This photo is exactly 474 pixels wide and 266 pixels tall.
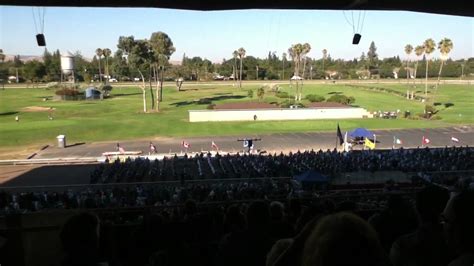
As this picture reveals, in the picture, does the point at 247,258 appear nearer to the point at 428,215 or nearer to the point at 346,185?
the point at 428,215

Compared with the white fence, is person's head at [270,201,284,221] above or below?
above

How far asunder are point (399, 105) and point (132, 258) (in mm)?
70796

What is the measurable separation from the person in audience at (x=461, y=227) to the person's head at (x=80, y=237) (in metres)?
1.85

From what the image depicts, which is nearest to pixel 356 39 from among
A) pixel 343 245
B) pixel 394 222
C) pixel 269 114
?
pixel 394 222

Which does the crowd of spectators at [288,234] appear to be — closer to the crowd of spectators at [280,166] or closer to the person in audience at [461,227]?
the person in audience at [461,227]

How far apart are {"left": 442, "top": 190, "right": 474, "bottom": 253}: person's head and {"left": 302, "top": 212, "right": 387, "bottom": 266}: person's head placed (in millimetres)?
962

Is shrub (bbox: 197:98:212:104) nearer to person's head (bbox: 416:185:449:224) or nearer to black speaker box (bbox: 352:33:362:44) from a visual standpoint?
black speaker box (bbox: 352:33:362:44)

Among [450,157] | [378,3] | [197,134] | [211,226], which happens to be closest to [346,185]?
[378,3]

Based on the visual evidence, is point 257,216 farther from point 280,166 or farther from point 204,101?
point 204,101

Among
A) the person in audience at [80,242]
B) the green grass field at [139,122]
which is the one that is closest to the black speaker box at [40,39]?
the person in audience at [80,242]

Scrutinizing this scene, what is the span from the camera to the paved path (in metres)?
36.1

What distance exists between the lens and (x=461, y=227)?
7.29ft

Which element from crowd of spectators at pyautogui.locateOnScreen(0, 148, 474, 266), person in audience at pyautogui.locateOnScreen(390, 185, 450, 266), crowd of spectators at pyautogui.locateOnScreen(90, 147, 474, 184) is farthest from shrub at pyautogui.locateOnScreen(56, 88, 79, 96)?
person in audience at pyautogui.locateOnScreen(390, 185, 450, 266)

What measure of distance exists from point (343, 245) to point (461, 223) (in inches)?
43.5
